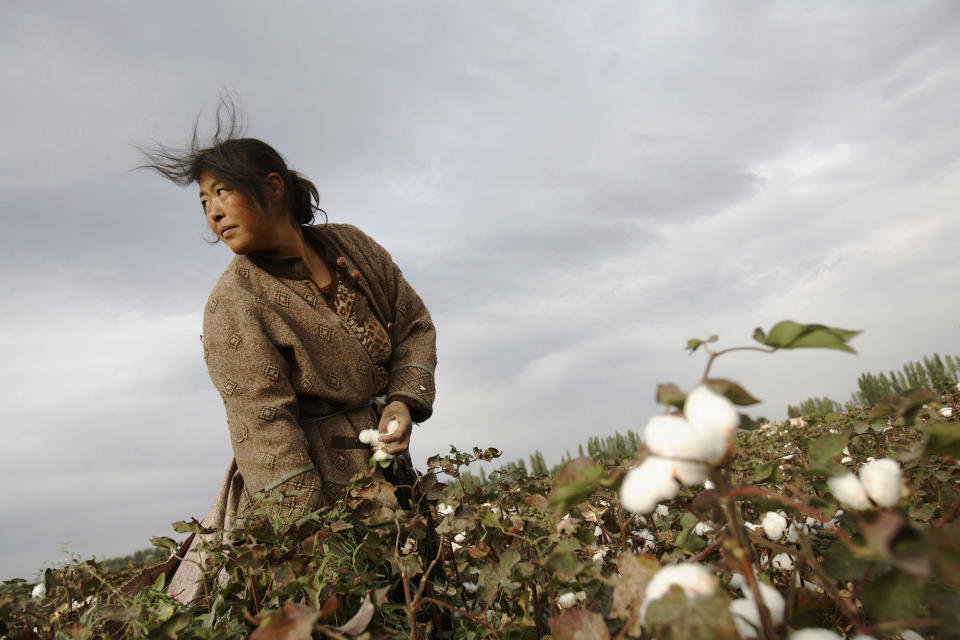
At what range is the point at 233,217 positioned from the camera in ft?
7.15

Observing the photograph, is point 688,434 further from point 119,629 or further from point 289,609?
point 119,629

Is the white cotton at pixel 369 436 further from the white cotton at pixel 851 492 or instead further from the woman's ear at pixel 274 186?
the white cotton at pixel 851 492

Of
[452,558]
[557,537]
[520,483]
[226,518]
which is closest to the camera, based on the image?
[557,537]

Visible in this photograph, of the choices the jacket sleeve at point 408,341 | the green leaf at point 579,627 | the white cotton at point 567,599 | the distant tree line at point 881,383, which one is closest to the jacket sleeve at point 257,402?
the jacket sleeve at point 408,341

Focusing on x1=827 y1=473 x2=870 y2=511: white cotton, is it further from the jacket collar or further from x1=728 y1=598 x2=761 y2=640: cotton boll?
the jacket collar

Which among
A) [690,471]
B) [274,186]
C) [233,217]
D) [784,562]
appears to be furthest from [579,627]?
[274,186]

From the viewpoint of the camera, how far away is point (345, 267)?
2.48 metres

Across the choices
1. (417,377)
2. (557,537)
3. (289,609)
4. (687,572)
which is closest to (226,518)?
(417,377)

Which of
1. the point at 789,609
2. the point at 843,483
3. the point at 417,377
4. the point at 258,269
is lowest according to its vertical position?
the point at 789,609

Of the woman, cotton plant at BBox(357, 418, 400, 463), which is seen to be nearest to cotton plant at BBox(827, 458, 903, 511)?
the woman

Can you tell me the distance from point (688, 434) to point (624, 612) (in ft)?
0.87

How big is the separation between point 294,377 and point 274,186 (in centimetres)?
78

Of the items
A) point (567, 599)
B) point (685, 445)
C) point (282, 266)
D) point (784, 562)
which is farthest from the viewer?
point (282, 266)

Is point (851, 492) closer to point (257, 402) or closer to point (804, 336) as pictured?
point (804, 336)
